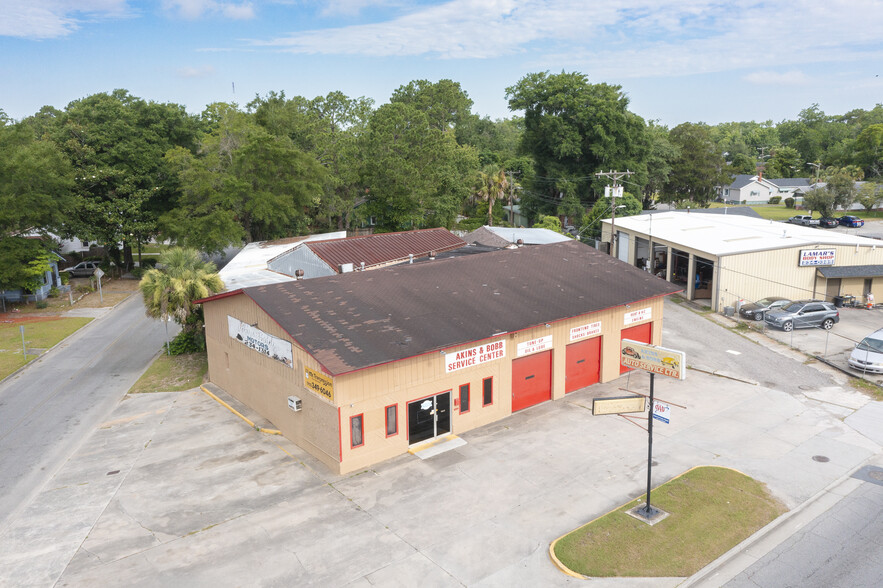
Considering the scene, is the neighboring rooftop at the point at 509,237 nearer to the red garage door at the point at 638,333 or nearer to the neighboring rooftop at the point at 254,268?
the red garage door at the point at 638,333

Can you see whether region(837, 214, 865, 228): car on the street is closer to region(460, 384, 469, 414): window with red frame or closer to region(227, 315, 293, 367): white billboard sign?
region(460, 384, 469, 414): window with red frame

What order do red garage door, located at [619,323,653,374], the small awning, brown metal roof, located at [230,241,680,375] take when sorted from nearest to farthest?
1. brown metal roof, located at [230,241,680,375]
2. red garage door, located at [619,323,653,374]
3. the small awning

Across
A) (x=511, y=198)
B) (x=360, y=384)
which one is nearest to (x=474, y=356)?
(x=360, y=384)

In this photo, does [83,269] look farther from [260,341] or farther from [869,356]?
[869,356]

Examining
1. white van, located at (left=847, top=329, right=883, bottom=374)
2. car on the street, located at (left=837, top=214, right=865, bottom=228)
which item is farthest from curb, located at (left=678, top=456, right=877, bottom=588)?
car on the street, located at (left=837, top=214, right=865, bottom=228)

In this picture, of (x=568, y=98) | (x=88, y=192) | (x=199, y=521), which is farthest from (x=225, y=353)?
(x=568, y=98)

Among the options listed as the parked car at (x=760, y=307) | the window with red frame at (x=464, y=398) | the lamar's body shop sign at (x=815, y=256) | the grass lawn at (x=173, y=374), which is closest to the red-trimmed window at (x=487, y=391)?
the window with red frame at (x=464, y=398)

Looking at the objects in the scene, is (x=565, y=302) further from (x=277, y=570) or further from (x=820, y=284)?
(x=820, y=284)
